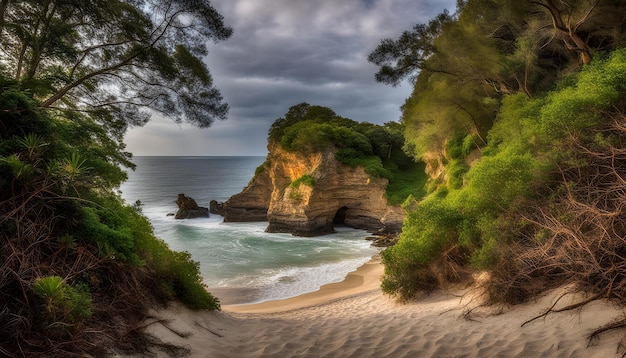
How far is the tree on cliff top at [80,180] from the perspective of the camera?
3939 millimetres

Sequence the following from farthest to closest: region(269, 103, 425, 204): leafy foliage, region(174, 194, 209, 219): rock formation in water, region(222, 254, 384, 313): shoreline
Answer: region(174, 194, 209, 219): rock formation in water < region(269, 103, 425, 204): leafy foliage < region(222, 254, 384, 313): shoreline

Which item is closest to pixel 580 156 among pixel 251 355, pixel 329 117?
pixel 251 355

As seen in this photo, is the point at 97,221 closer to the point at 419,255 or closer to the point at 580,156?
the point at 419,255

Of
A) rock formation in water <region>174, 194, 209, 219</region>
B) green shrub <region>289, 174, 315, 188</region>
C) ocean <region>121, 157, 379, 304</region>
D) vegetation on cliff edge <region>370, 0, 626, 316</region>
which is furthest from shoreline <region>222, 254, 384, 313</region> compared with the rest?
rock formation in water <region>174, 194, 209, 219</region>

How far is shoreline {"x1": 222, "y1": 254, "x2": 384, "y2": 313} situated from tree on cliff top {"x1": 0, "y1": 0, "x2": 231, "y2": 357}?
5127 millimetres

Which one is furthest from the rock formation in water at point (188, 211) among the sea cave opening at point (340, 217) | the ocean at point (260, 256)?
the sea cave opening at point (340, 217)

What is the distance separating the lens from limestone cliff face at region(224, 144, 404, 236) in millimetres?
31609

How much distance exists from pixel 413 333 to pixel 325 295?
343 inches

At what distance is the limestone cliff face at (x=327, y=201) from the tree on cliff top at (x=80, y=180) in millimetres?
22212

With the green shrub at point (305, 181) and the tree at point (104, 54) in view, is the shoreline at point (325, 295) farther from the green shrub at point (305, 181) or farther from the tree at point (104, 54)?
the green shrub at point (305, 181)

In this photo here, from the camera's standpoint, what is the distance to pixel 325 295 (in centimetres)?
1491

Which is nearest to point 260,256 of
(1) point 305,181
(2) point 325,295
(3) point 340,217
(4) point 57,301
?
(2) point 325,295

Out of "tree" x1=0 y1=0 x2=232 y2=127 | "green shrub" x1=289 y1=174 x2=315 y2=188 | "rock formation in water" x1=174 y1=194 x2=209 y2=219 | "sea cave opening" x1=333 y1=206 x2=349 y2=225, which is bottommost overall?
"sea cave opening" x1=333 y1=206 x2=349 y2=225

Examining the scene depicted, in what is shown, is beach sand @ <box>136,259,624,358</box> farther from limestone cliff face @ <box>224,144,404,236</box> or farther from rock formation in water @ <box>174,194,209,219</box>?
rock formation in water @ <box>174,194,209,219</box>
